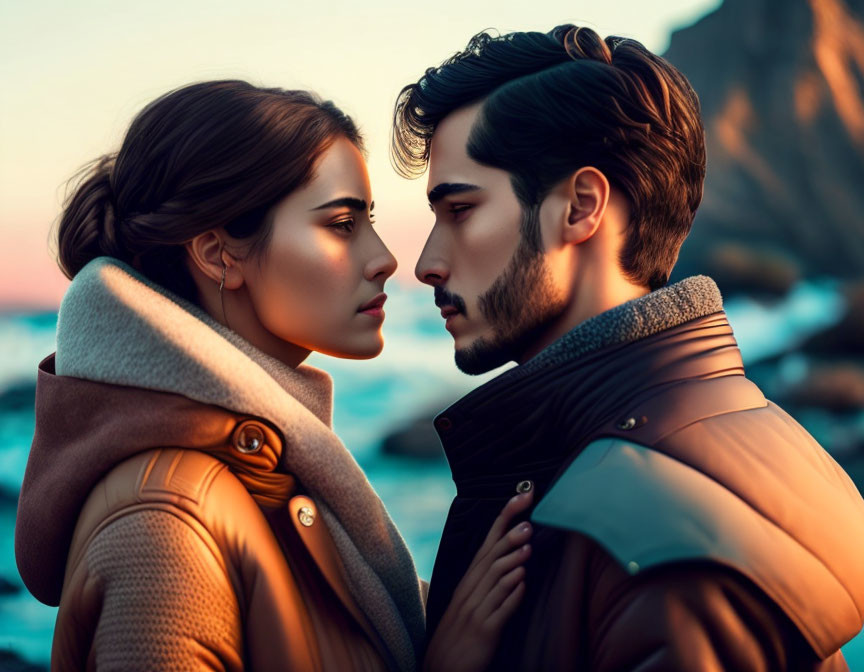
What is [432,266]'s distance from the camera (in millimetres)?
2852

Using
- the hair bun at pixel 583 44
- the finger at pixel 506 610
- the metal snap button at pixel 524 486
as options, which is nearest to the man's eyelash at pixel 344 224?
the hair bun at pixel 583 44

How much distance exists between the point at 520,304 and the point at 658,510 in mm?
798

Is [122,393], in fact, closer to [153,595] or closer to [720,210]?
[153,595]

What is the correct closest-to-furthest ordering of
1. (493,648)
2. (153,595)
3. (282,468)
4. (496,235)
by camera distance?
(153,595), (493,648), (282,468), (496,235)

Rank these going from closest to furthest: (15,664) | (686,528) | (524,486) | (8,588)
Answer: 1. (686,528)
2. (524,486)
3. (15,664)
4. (8,588)

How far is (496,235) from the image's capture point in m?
2.70

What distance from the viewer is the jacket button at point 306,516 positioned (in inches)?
95.8

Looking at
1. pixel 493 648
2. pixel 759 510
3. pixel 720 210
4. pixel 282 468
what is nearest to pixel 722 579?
pixel 759 510

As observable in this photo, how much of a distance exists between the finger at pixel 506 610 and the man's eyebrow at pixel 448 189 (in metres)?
1.09

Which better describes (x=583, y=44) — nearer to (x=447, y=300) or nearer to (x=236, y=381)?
(x=447, y=300)

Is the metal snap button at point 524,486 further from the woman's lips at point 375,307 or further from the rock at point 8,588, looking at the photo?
the rock at point 8,588

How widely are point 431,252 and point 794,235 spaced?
1395cm

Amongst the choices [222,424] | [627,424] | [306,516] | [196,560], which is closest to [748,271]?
[627,424]

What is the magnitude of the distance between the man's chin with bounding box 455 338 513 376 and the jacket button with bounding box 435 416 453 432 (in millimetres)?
264
